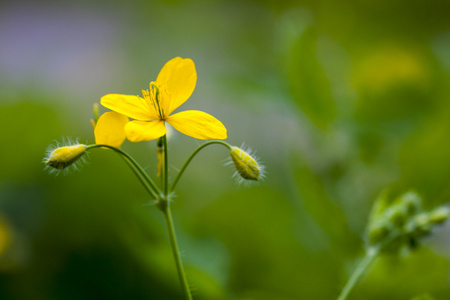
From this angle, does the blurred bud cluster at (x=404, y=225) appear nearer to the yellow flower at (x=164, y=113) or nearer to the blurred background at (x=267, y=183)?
the blurred background at (x=267, y=183)

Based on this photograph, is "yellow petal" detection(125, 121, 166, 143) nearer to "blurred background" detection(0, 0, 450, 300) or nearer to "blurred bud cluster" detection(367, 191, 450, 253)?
"blurred background" detection(0, 0, 450, 300)

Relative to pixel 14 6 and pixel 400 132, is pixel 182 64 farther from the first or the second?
pixel 14 6

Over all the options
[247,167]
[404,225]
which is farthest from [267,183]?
[247,167]

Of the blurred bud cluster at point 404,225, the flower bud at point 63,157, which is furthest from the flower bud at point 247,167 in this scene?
the blurred bud cluster at point 404,225

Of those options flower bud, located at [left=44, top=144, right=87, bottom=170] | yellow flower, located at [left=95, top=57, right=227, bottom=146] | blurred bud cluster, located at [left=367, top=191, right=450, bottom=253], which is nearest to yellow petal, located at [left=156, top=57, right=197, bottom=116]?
yellow flower, located at [left=95, top=57, right=227, bottom=146]

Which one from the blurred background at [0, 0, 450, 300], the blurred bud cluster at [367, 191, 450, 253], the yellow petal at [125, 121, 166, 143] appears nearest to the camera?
the yellow petal at [125, 121, 166, 143]

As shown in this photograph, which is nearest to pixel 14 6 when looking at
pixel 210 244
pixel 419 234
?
pixel 210 244
